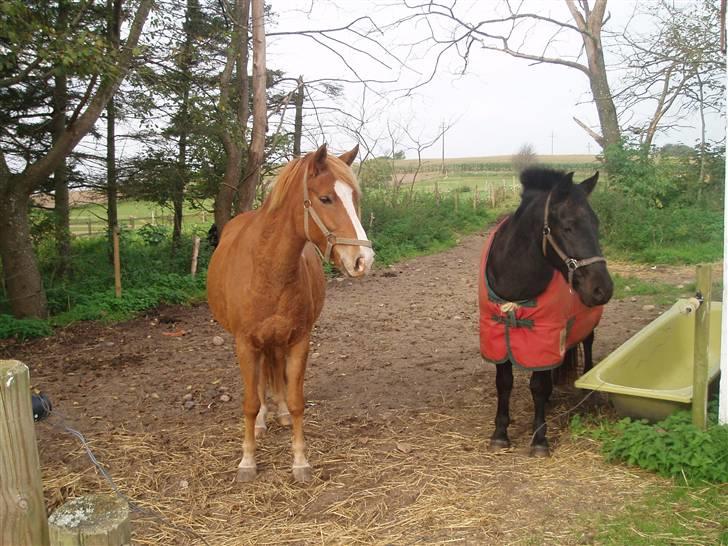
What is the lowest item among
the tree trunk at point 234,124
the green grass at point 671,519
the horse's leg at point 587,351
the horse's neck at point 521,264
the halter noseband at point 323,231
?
the green grass at point 671,519

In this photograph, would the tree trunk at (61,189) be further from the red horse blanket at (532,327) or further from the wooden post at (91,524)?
the wooden post at (91,524)

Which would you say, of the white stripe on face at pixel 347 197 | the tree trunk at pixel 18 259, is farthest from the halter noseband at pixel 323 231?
the tree trunk at pixel 18 259

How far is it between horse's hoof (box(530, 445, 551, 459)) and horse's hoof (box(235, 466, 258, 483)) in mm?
1811

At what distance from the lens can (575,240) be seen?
343cm

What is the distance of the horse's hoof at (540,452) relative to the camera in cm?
381

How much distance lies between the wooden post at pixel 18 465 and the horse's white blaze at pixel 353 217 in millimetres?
1596

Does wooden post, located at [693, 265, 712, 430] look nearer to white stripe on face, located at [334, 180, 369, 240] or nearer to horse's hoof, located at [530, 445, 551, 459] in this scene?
horse's hoof, located at [530, 445, 551, 459]

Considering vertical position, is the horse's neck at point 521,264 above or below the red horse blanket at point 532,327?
above

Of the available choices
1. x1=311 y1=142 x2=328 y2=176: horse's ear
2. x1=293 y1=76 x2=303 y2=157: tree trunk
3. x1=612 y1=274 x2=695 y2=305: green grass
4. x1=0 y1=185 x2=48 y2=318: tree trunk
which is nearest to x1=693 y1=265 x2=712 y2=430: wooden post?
x1=311 y1=142 x2=328 y2=176: horse's ear

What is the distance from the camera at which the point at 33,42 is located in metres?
5.90

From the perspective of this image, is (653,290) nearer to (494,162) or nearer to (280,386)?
(280,386)

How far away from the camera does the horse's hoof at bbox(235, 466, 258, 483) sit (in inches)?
144

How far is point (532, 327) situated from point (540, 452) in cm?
82

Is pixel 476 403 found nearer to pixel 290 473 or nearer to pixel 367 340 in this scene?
pixel 290 473
